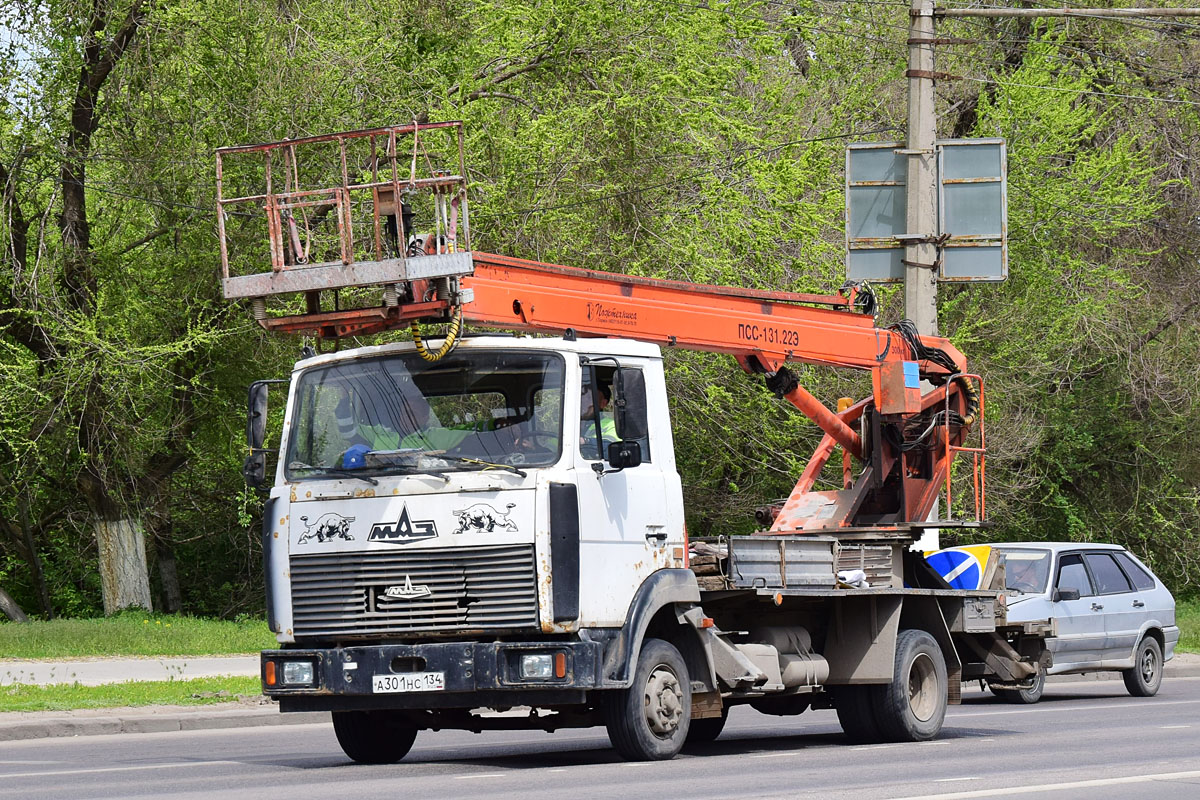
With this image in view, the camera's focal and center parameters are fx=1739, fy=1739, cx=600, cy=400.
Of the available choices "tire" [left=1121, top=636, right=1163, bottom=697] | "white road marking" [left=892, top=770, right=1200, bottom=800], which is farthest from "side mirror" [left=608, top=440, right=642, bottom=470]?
"tire" [left=1121, top=636, right=1163, bottom=697]

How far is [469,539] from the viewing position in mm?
10500

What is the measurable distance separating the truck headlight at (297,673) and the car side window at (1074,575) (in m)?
10.4

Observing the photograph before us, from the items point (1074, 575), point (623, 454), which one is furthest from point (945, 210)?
point (623, 454)

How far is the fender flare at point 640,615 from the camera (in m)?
10.5

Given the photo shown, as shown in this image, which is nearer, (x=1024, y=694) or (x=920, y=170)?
(x=1024, y=694)

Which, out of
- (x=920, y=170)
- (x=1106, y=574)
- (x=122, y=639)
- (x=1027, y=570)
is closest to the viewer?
(x=1027, y=570)

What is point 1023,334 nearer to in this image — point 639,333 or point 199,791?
point 639,333

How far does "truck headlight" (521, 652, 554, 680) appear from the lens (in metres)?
10.3

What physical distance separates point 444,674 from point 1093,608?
1057 cm

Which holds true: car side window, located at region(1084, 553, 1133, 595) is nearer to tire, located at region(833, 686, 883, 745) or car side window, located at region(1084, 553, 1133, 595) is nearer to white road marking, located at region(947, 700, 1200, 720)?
white road marking, located at region(947, 700, 1200, 720)

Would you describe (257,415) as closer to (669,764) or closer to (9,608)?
(669,764)

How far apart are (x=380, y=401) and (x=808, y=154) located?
1484 cm

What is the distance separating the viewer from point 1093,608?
18906mm

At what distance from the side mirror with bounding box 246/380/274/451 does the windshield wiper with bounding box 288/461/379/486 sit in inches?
11.4
